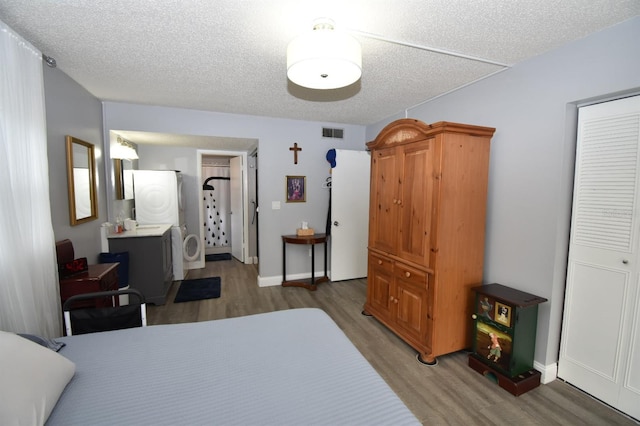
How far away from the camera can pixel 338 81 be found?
5.84 feet

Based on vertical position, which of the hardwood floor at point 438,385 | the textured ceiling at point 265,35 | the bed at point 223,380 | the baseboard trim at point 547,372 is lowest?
the hardwood floor at point 438,385

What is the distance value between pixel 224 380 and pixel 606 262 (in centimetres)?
247

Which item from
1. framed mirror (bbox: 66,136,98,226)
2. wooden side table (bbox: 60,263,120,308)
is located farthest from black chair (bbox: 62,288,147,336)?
framed mirror (bbox: 66,136,98,226)

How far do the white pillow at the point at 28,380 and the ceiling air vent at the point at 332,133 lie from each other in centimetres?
392

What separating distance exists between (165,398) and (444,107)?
334 cm

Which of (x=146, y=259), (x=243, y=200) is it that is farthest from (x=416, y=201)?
(x=243, y=200)

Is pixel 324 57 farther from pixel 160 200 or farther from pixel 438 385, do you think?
pixel 160 200

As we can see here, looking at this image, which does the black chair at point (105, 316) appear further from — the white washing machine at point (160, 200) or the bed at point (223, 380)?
the white washing machine at point (160, 200)

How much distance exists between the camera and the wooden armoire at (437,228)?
2.31 m

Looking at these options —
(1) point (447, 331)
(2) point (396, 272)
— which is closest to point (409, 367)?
(1) point (447, 331)

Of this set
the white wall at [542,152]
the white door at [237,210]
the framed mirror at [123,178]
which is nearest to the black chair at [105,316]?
the framed mirror at [123,178]

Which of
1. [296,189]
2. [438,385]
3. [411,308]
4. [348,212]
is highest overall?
[296,189]

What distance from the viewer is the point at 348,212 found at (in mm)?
4406

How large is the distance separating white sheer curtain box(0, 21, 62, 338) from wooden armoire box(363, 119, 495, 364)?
9.03 feet
